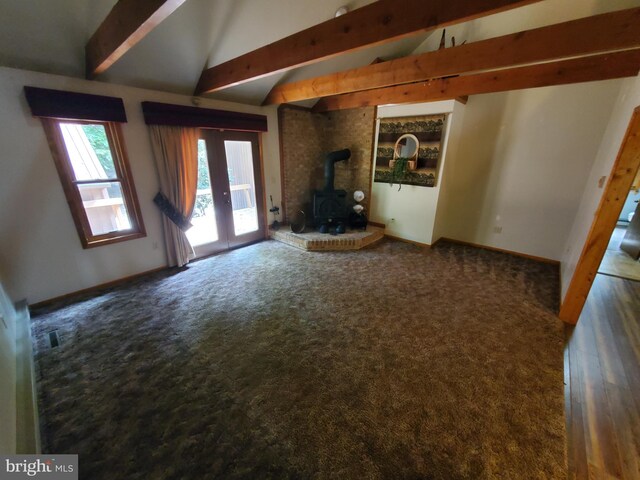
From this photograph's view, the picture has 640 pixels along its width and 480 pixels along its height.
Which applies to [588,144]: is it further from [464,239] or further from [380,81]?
[380,81]

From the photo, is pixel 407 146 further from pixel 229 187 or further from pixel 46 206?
pixel 46 206

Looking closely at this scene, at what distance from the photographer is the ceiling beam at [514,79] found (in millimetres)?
2549

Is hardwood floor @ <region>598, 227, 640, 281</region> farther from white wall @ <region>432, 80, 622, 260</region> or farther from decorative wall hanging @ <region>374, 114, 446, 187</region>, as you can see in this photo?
decorative wall hanging @ <region>374, 114, 446, 187</region>

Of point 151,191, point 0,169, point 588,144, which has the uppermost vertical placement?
point 588,144

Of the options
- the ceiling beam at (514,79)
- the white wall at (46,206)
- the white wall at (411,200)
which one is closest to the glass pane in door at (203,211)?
the white wall at (46,206)

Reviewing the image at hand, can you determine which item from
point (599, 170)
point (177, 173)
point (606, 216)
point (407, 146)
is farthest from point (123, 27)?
point (599, 170)

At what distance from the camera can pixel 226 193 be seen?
4.07 m

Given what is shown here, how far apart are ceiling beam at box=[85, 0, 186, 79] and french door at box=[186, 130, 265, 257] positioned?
1466 millimetres

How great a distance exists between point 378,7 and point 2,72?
329cm

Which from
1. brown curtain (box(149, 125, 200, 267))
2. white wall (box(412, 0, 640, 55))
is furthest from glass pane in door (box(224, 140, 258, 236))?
white wall (box(412, 0, 640, 55))

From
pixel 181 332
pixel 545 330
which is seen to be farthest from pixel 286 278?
pixel 545 330

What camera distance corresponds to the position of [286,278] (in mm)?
3355

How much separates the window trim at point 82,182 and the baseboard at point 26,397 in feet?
Result: 3.51

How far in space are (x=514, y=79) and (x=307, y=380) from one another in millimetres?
4158
